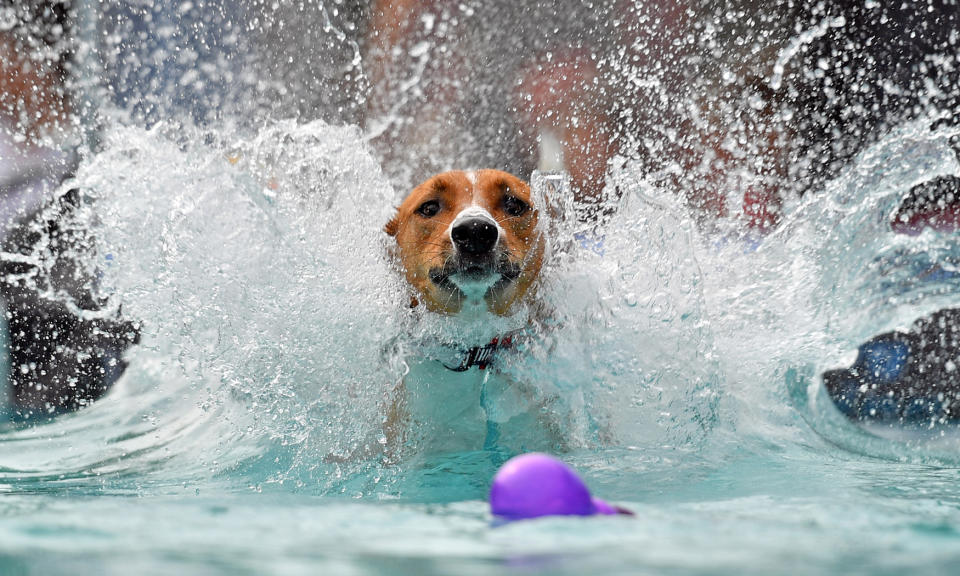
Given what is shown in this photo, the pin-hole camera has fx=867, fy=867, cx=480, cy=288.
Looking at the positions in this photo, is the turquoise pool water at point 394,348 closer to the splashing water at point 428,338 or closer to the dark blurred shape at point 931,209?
the splashing water at point 428,338

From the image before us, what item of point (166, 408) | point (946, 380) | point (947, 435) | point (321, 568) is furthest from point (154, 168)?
point (946, 380)

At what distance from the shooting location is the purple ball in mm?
1514

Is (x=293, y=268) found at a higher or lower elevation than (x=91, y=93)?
lower

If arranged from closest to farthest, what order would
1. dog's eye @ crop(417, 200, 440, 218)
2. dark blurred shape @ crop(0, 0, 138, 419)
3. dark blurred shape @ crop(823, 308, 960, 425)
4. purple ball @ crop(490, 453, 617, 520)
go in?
purple ball @ crop(490, 453, 617, 520)
dog's eye @ crop(417, 200, 440, 218)
dark blurred shape @ crop(823, 308, 960, 425)
dark blurred shape @ crop(0, 0, 138, 419)

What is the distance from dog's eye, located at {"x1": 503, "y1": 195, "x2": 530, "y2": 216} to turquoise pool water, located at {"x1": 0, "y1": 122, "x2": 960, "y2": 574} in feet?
0.65

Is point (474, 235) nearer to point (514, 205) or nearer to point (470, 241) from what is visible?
point (470, 241)

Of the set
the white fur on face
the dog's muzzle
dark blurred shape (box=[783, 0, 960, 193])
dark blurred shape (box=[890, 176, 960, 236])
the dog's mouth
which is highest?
dark blurred shape (box=[783, 0, 960, 193])

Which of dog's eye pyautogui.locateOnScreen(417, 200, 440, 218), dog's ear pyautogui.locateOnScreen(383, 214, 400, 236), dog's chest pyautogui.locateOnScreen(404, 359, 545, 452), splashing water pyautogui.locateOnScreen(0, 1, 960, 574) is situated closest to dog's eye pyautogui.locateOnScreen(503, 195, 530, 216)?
splashing water pyautogui.locateOnScreen(0, 1, 960, 574)

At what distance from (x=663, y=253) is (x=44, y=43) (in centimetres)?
406

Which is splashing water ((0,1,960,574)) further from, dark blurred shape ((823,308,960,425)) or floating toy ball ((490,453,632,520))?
dark blurred shape ((823,308,960,425))

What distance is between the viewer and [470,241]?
292cm

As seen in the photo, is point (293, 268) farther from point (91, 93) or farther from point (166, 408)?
point (91, 93)

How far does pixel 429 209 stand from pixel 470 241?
36cm

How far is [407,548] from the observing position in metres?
1.34
